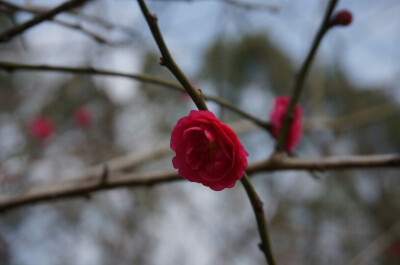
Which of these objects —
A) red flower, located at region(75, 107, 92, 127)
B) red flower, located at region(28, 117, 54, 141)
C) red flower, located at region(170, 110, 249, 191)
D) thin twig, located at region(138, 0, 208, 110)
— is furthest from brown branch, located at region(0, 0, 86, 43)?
red flower, located at region(75, 107, 92, 127)

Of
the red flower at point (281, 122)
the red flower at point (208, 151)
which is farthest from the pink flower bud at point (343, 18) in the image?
the red flower at point (208, 151)

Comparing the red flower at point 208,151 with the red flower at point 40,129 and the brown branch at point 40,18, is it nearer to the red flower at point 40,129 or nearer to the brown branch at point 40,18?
the brown branch at point 40,18

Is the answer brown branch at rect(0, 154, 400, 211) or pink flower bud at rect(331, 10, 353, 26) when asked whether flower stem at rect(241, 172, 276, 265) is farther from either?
pink flower bud at rect(331, 10, 353, 26)

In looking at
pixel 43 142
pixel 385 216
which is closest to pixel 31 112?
pixel 43 142

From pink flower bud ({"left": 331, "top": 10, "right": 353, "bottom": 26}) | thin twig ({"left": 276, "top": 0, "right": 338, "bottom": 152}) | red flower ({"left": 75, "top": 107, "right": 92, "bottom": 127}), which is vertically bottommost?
red flower ({"left": 75, "top": 107, "right": 92, "bottom": 127})

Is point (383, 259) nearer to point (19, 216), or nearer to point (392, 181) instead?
point (392, 181)

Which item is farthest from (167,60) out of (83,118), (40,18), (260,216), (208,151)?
(83,118)
